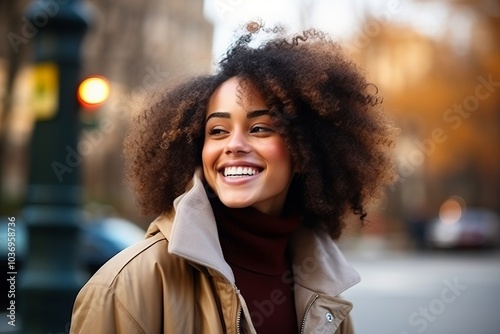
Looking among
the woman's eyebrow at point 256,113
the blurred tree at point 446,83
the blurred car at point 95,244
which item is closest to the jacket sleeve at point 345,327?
the woman's eyebrow at point 256,113

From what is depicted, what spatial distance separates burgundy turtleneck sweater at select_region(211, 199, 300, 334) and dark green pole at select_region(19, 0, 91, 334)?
2.63 meters

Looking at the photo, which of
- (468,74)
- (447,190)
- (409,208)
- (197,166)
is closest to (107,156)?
(409,208)

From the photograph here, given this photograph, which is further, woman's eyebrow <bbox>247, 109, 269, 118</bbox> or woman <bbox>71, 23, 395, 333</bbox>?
woman's eyebrow <bbox>247, 109, 269, 118</bbox>

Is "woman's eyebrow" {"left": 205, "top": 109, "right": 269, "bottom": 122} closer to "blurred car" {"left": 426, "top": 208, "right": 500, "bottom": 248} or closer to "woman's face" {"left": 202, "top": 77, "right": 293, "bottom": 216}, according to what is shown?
"woman's face" {"left": 202, "top": 77, "right": 293, "bottom": 216}

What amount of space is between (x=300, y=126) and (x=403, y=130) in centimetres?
1282

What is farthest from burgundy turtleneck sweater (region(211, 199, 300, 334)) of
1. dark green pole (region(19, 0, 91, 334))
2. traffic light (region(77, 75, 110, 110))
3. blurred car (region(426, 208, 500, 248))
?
blurred car (region(426, 208, 500, 248))

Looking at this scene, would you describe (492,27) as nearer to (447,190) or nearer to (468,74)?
(468,74)

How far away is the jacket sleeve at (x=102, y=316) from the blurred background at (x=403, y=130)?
118cm

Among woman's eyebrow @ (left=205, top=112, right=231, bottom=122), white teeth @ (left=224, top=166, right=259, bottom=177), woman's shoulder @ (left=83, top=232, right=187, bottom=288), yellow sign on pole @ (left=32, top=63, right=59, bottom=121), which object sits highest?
yellow sign on pole @ (left=32, top=63, right=59, bottom=121)

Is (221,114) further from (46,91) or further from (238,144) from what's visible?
(46,91)

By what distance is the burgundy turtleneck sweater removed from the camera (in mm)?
2697

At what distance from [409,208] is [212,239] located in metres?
30.1

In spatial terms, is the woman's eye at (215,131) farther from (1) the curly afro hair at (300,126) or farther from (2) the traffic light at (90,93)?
(2) the traffic light at (90,93)

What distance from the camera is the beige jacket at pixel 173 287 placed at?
7.46 feet
